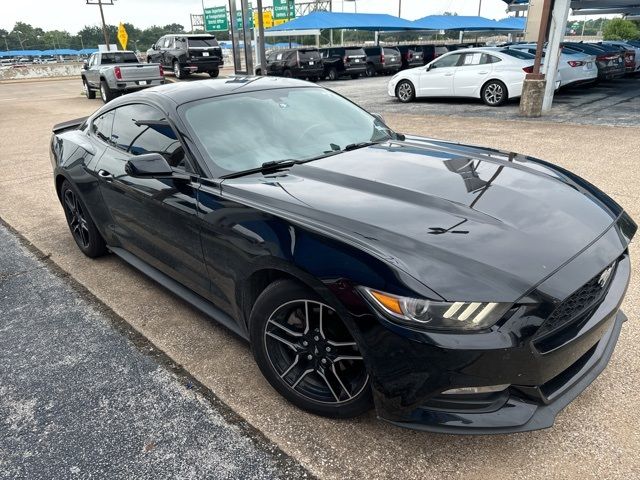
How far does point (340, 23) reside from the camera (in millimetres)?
31594

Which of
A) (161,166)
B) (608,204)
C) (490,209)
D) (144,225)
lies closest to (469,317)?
(490,209)

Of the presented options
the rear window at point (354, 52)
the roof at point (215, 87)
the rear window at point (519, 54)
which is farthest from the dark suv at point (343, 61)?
the roof at point (215, 87)

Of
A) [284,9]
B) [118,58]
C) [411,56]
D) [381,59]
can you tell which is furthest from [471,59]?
[284,9]

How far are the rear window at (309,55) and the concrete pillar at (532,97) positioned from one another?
528 inches

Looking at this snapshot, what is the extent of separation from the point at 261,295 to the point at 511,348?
46.5 inches

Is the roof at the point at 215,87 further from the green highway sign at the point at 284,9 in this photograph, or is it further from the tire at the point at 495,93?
the green highway sign at the point at 284,9

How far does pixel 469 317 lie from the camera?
183 centimetres

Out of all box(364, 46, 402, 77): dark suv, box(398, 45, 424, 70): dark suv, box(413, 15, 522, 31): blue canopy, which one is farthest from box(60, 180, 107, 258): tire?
box(413, 15, 522, 31): blue canopy

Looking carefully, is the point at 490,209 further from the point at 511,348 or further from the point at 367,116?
the point at 367,116

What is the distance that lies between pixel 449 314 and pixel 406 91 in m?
14.1

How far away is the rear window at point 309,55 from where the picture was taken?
2236 centimetres

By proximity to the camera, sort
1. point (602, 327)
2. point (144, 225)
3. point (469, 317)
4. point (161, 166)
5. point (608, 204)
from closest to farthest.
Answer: point (469, 317) → point (602, 327) → point (608, 204) → point (161, 166) → point (144, 225)

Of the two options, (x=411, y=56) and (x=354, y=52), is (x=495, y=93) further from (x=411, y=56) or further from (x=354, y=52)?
(x=411, y=56)

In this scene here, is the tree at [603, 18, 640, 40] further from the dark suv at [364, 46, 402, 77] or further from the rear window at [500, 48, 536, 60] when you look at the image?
the rear window at [500, 48, 536, 60]
